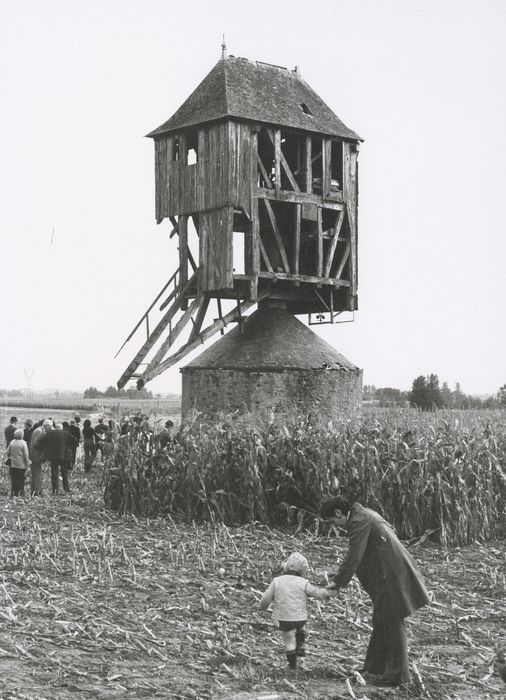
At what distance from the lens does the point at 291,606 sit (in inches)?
290

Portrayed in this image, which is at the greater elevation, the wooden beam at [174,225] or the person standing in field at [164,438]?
the wooden beam at [174,225]

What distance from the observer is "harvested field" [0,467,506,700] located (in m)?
7.04

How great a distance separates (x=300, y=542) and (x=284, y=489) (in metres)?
1.46

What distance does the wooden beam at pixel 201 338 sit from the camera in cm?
2470

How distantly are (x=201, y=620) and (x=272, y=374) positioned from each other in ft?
52.8

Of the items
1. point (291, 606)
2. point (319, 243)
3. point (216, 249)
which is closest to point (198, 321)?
point (216, 249)

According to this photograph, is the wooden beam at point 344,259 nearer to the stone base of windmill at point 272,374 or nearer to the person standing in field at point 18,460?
the stone base of windmill at point 272,374

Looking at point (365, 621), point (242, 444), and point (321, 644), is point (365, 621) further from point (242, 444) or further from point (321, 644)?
point (242, 444)

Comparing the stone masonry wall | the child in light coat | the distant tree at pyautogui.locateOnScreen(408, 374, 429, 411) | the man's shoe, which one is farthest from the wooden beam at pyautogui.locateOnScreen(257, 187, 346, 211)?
the distant tree at pyautogui.locateOnScreen(408, 374, 429, 411)

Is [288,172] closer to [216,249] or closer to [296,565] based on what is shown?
[216,249]

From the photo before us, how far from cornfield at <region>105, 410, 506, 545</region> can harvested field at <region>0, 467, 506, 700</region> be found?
28.5 inches

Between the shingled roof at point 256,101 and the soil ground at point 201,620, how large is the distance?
1419 centimetres

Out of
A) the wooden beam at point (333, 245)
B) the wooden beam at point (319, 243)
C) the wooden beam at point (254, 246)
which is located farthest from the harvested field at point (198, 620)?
the wooden beam at point (333, 245)

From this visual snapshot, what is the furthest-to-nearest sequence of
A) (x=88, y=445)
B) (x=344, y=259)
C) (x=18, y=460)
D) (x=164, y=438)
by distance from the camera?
(x=344, y=259) → (x=88, y=445) → (x=18, y=460) → (x=164, y=438)
